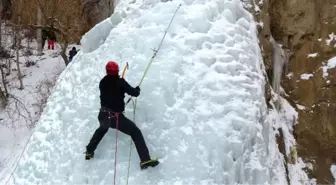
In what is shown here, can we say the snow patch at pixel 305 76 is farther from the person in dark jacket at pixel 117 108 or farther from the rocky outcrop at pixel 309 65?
the person in dark jacket at pixel 117 108

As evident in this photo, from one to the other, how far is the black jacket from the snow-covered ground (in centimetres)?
680

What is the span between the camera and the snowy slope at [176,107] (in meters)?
5.39

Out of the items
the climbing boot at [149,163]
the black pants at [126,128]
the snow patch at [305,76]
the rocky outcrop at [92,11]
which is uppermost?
the snow patch at [305,76]

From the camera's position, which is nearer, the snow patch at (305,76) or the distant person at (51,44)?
the snow patch at (305,76)

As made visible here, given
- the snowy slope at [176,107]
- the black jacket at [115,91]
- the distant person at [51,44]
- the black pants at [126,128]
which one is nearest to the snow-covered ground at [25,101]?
the distant person at [51,44]

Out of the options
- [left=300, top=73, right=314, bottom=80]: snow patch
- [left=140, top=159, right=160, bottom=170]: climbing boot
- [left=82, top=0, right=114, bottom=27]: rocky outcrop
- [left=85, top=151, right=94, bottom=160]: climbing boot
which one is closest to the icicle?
[left=300, top=73, right=314, bottom=80]: snow patch

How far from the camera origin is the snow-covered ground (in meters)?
13.6

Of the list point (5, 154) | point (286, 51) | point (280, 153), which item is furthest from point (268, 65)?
point (5, 154)

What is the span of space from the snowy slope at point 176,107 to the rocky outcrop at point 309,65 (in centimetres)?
109

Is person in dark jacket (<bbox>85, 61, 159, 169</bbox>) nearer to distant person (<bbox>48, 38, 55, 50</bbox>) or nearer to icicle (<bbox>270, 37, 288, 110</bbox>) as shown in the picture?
icicle (<bbox>270, 37, 288, 110</bbox>)

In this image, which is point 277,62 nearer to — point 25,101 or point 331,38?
point 331,38

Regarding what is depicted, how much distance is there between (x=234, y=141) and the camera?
5.53m

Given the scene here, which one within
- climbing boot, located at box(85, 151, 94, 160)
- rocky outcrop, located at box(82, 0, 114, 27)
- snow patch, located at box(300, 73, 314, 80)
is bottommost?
rocky outcrop, located at box(82, 0, 114, 27)

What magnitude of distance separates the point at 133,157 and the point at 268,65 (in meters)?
3.40
